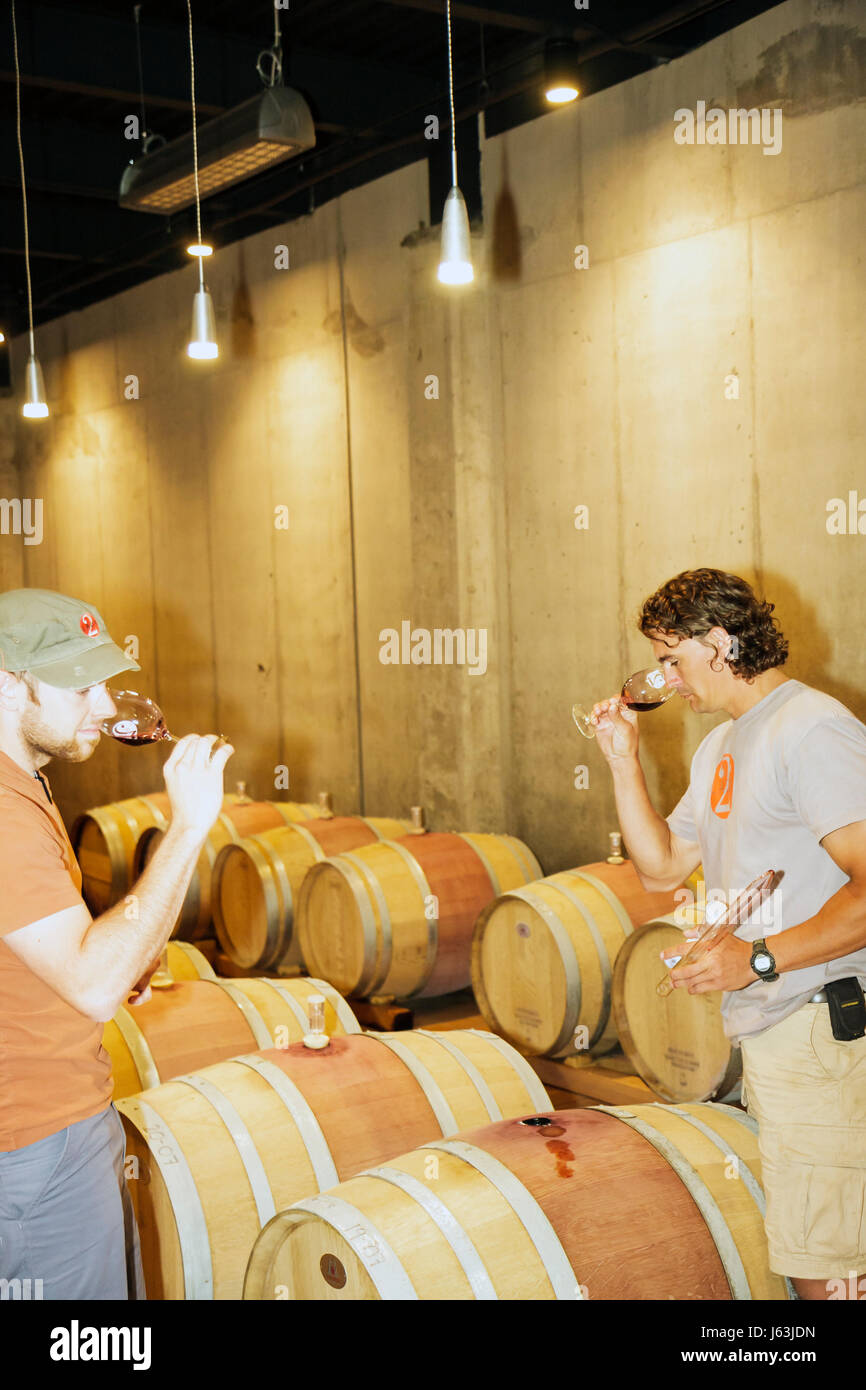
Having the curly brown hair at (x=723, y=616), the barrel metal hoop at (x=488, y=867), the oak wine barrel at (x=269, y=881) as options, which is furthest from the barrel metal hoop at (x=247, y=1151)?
the oak wine barrel at (x=269, y=881)

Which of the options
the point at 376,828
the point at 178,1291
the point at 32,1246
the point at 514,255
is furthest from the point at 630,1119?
the point at 514,255

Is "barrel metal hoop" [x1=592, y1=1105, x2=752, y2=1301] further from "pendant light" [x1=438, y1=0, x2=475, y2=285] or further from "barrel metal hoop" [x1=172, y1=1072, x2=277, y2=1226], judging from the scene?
"pendant light" [x1=438, y1=0, x2=475, y2=285]

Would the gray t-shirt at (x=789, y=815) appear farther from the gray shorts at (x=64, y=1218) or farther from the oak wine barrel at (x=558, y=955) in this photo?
the oak wine barrel at (x=558, y=955)

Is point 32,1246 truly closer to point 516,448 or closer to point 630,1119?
point 630,1119

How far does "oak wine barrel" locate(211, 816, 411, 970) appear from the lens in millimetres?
6363

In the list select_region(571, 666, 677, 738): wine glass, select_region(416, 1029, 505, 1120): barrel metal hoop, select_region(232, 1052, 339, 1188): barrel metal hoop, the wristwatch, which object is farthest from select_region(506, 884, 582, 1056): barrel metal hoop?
the wristwatch

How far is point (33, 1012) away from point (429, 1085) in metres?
1.43

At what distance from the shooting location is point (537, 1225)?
7.64 ft

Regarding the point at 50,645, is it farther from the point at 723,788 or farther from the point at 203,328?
the point at 203,328

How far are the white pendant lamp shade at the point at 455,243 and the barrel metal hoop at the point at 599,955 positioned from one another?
7.89ft

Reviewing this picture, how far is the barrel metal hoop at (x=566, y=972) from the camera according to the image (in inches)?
189

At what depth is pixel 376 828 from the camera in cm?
691

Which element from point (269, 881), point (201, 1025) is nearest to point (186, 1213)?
point (201, 1025)

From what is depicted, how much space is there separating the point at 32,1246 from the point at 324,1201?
0.57m
